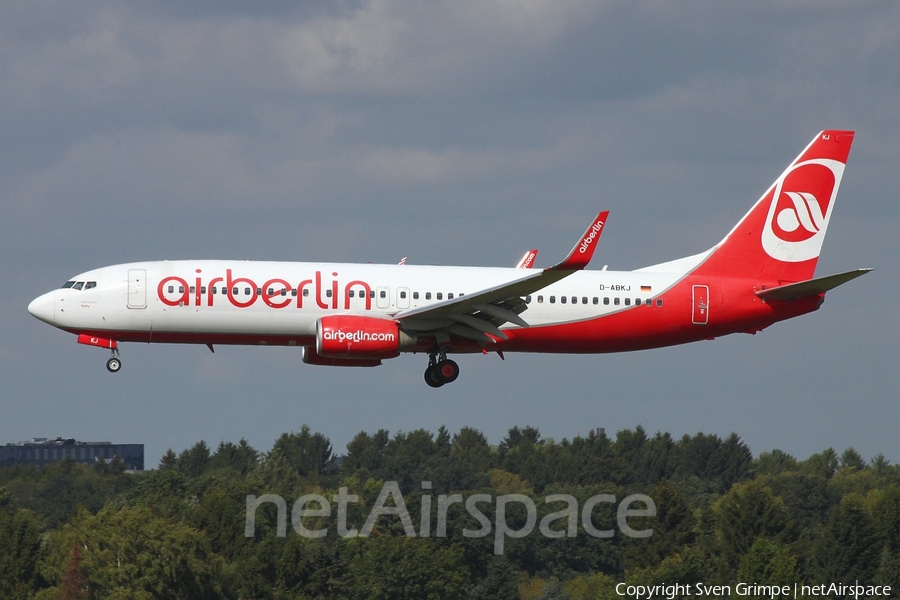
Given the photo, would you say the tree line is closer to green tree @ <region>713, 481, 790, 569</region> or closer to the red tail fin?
green tree @ <region>713, 481, 790, 569</region>

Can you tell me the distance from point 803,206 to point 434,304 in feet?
55.2

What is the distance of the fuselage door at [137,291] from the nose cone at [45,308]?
115 inches

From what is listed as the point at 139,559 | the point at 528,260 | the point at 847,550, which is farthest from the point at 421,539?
the point at 528,260

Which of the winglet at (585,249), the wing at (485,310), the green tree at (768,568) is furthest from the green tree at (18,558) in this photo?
the winglet at (585,249)

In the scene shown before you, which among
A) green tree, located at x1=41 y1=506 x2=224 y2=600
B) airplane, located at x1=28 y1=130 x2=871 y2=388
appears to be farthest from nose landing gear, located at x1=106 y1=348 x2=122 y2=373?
green tree, located at x1=41 y1=506 x2=224 y2=600

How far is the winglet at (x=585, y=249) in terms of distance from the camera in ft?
141

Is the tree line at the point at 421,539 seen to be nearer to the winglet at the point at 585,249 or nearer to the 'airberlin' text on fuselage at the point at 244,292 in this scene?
the 'airberlin' text on fuselage at the point at 244,292

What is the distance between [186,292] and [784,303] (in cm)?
2234

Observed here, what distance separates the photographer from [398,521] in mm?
108438

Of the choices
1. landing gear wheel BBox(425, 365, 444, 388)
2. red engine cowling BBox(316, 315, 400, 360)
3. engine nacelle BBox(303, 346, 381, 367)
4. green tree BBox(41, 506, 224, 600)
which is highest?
red engine cowling BBox(316, 315, 400, 360)

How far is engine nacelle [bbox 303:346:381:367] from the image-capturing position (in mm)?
48094

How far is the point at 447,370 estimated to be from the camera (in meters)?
49.2

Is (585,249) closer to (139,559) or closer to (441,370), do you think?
(441,370)

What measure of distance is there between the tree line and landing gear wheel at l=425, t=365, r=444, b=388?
120 ft
